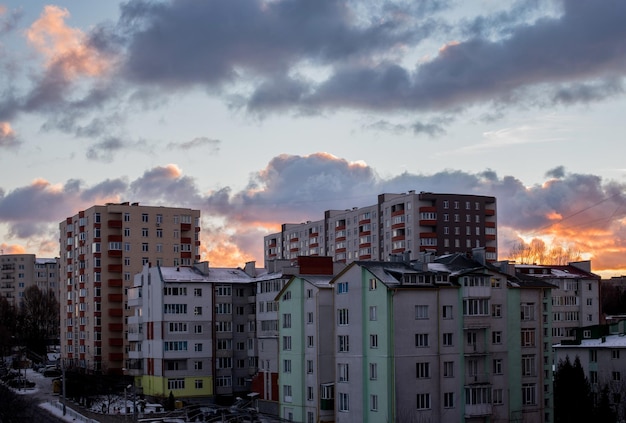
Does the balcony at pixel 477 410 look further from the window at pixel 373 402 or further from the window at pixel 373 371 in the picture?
the window at pixel 373 371

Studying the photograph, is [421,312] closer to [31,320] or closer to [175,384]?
[175,384]

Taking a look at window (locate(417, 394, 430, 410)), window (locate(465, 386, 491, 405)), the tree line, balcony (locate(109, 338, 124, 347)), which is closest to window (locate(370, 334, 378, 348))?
window (locate(417, 394, 430, 410))

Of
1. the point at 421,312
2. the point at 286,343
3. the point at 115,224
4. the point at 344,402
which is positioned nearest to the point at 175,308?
the point at 286,343

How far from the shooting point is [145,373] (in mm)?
106438

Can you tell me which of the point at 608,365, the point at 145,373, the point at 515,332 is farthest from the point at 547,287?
the point at 145,373

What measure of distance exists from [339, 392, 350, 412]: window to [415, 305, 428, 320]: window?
9.86 metres

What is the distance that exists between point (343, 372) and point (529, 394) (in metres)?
16.6

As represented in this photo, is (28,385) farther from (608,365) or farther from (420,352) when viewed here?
(608,365)

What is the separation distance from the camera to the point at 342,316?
79.1m

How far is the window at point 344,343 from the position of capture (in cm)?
7762

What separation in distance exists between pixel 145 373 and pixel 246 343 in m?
12.6

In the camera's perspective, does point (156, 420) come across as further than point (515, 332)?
Yes

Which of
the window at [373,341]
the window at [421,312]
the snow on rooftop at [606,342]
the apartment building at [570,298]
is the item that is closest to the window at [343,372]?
the window at [373,341]

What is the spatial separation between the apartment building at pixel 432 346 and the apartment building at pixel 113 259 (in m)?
53.5
